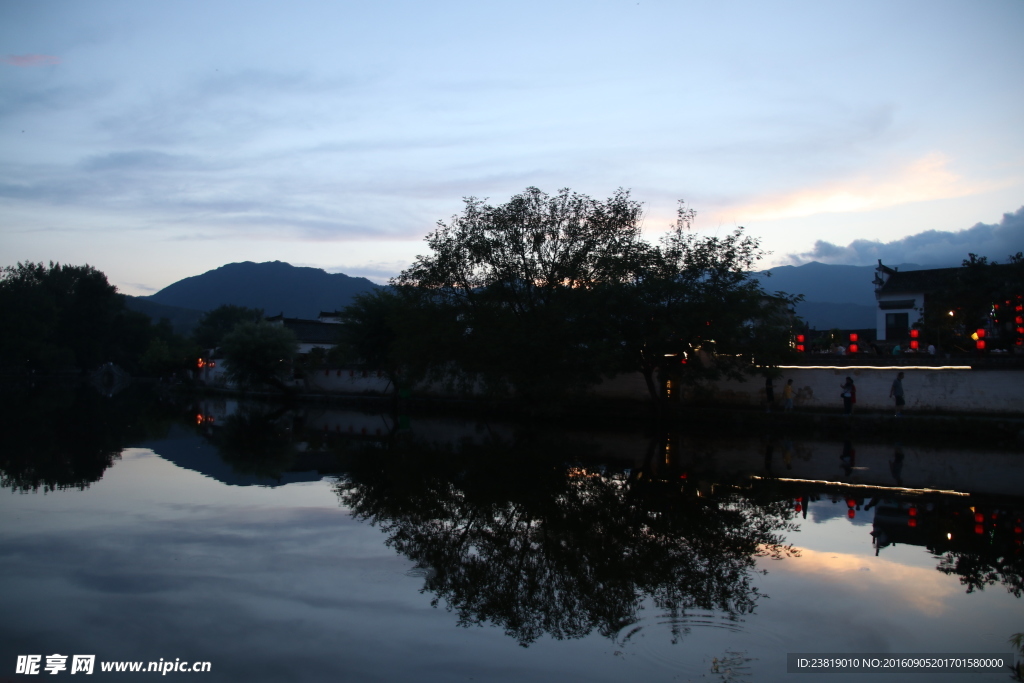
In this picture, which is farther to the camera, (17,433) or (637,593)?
(17,433)

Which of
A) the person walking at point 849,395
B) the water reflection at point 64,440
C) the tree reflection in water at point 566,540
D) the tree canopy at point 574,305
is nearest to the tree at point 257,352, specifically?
the water reflection at point 64,440

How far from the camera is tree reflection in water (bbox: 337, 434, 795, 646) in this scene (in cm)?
617

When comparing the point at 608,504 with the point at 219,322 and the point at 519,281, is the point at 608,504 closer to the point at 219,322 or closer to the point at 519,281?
the point at 519,281

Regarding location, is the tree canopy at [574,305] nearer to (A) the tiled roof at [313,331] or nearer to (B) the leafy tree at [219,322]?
(A) the tiled roof at [313,331]

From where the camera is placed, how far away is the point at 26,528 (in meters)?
8.59

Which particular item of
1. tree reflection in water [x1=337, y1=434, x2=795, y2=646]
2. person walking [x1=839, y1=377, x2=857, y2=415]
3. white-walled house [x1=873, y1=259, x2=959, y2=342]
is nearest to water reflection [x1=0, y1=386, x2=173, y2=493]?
tree reflection in water [x1=337, y1=434, x2=795, y2=646]

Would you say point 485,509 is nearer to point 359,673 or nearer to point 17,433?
point 359,673

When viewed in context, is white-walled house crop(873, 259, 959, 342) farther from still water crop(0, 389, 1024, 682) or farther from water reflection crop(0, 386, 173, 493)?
water reflection crop(0, 386, 173, 493)

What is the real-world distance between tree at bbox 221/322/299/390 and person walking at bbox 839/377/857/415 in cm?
3435

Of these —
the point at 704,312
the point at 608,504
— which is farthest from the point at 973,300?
the point at 608,504

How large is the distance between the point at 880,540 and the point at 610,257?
18.7 metres

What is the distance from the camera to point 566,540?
326 inches

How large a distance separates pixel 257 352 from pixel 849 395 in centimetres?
3526

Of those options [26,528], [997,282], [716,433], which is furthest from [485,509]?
[997,282]
